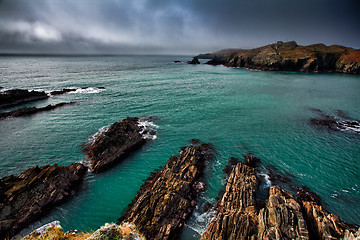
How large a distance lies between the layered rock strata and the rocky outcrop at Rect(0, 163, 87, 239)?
1907 centimetres

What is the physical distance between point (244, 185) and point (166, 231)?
11.4 metres

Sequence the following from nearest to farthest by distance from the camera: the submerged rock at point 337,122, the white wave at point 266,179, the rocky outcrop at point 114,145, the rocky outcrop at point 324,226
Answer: the rocky outcrop at point 324,226 < the white wave at point 266,179 < the rocky outcrop at point 114,145 < the submerged rock at point 337,122

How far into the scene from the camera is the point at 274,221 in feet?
49.9

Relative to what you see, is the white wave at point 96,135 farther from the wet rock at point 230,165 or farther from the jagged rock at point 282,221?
the jagged rock at point 282,221

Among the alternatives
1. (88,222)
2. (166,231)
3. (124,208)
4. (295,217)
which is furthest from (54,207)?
(295,217)

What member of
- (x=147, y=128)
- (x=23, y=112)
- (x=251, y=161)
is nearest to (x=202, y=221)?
(x=251, y=161)

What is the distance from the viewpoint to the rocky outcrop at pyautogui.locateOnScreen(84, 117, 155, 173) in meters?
27.6

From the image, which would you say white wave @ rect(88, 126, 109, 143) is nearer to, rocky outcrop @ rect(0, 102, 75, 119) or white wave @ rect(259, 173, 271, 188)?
rocky outcrop @ rect(0, 102, 75, 119)

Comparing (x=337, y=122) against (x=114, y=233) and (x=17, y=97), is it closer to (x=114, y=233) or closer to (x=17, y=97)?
(x=114, y=233)

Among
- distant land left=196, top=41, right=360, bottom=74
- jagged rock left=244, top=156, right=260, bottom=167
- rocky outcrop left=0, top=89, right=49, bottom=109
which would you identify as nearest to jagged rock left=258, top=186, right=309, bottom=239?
jagged rock left=244, top=156, right=260, bottom=167

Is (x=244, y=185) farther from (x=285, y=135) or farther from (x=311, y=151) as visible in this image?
(x=285, y=135)

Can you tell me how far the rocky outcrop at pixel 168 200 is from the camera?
1730cm

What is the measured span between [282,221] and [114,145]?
27184mm

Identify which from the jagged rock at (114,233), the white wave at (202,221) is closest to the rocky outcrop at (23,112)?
the white wave at (202,221)
